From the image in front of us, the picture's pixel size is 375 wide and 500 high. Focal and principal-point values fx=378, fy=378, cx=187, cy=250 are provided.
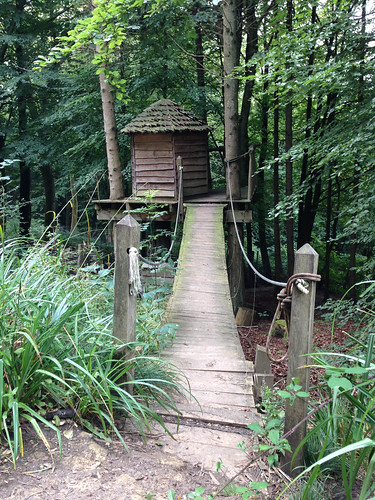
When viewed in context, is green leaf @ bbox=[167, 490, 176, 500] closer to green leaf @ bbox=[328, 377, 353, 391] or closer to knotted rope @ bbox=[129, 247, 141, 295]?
green leaf @ bbox=[328, 377, 353, 391]

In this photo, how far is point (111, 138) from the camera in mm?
8891

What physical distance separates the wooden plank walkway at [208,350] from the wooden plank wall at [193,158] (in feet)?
8.48

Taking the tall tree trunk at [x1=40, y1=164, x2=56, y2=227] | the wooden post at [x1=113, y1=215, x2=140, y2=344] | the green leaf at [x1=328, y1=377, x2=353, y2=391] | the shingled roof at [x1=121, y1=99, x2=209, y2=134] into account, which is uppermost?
the shingled roof at [x1=121, y1=99, x2=209, y2=134]

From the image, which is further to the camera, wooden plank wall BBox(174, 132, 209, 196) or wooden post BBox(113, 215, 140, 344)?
wooden plank wall BBox(174, 132, 209, 196)

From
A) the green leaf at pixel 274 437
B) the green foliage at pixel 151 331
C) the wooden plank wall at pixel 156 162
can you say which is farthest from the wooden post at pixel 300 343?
the wooden plank wall at pixel 156 162

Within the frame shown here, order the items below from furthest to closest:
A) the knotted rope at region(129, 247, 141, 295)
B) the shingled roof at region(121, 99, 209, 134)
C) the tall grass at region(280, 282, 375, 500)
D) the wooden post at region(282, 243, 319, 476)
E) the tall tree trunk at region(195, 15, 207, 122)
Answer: the tall tree trunk at region(195, 15, 207, 122) < the shingled roof at region(121, 99, 209, 134) < the knotted rope at region(129, 247, 141, 295) < the wooden post at region(282, 243, 319, 476) < the tall grass at region(280, 282, 375, 500)

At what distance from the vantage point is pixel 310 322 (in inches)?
78.7

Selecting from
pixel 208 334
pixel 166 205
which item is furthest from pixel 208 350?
pixel 166 205

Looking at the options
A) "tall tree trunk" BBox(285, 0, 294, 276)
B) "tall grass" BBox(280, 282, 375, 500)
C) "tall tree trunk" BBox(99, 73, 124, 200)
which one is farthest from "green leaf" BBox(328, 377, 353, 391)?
"tall tree trunk" BBox(99, 73, 124, 200)

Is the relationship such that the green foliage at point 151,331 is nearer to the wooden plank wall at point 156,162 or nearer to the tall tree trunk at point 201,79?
the wooden plank wall at point 156,162

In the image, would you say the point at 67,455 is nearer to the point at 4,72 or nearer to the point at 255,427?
the point at 255,427

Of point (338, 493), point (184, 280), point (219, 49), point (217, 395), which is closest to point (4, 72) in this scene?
point (219, 49)

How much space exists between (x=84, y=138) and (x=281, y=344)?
7.93 metres

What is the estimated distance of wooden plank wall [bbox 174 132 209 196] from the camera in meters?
9.33
